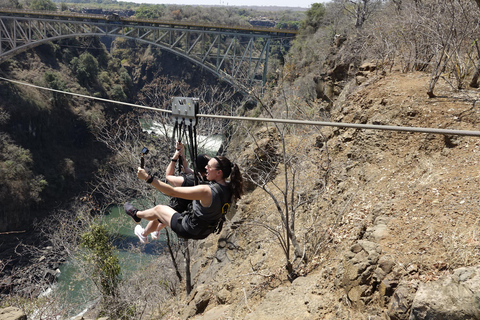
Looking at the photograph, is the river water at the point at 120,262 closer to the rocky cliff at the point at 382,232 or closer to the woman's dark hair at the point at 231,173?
the rocky cliff at the point at 382,232

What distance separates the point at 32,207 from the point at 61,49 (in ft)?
68.5

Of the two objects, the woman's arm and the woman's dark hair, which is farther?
the woman's dark hair

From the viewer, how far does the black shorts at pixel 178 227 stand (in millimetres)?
3436

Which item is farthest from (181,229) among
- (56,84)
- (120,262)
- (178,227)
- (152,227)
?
(56,84)

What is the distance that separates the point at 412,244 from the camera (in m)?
3.53

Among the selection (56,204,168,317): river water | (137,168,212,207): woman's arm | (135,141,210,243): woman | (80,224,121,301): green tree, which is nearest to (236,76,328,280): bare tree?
(135,141,210,243): woman

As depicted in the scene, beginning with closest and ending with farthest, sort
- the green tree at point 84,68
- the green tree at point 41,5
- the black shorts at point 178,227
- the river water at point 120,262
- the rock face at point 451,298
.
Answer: the rock face at point 451,298 < the black shorts at point 178,227 < the river water at point 120,262 < the green tree at point 84,68 < the green tree at point 41,5

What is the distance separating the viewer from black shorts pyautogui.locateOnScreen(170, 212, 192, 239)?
344 centimetres

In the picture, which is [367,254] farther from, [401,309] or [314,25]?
[314,25]

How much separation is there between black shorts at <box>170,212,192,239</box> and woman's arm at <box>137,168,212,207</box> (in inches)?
15.3

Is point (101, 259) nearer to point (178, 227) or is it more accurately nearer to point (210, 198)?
point (178, 227)

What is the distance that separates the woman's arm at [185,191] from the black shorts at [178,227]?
1.28 ft

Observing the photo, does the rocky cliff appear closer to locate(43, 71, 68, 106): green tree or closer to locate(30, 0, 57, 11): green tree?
locate(43, 71, 68, 106): green tree

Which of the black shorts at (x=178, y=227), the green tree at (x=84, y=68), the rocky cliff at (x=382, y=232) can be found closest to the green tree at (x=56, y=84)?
the green tree at (x=84, y=68)
